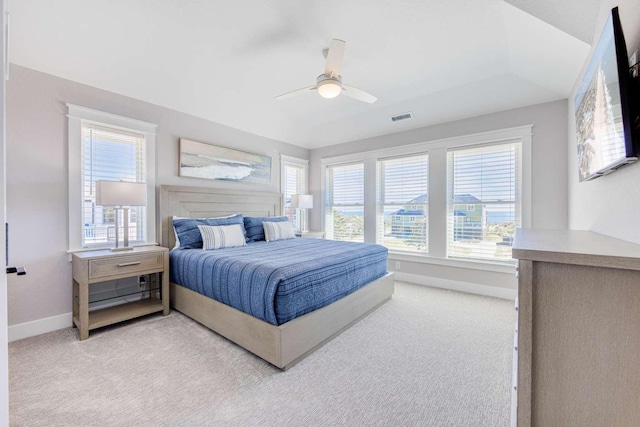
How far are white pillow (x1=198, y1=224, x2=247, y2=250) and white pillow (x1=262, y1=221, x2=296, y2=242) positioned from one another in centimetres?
52

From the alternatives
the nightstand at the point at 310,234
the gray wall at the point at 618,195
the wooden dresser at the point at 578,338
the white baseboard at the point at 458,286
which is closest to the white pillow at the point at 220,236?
the nightstand at the point at 310,234

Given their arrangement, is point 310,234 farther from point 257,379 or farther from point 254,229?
point 257,379

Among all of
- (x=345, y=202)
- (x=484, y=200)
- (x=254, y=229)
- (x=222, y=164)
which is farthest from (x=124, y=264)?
(x=484, y=200)

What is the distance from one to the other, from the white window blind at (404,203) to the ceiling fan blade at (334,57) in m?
2.39

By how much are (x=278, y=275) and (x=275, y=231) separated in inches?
80.7

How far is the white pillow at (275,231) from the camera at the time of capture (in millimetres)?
4027

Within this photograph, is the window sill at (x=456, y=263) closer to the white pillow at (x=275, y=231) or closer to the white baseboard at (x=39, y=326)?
the white pillow at (x=275, y=231)

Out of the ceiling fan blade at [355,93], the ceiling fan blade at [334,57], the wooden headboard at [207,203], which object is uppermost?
the ceiling fan blade at [334,57]

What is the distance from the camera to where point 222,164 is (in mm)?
4195

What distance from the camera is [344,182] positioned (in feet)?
17.4

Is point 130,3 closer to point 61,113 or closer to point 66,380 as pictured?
point 61,113

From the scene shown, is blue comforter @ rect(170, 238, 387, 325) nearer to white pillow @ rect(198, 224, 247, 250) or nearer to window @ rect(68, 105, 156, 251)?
white pillow @ rect(198, 224, 247, 250)

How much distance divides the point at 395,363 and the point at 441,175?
2895 mm

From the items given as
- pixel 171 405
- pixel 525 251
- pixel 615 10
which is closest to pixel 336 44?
pixel 615 10
